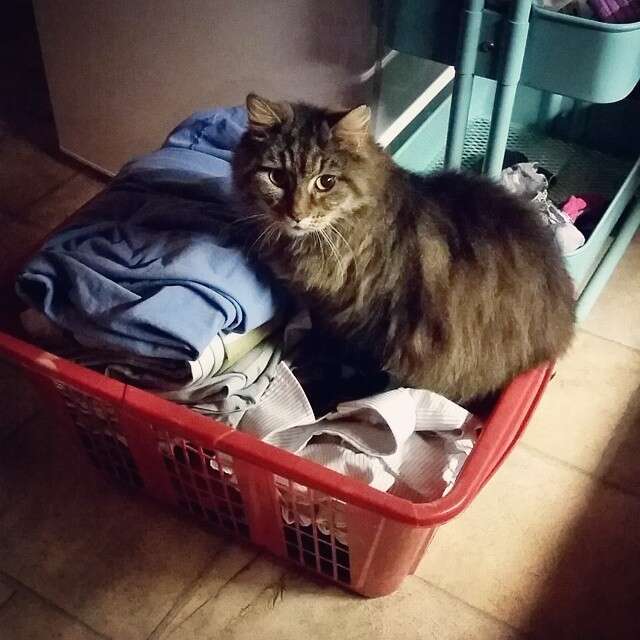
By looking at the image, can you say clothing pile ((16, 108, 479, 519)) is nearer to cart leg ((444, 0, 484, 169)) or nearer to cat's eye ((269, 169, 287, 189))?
cat's eye ((269, 169, 287, 189))

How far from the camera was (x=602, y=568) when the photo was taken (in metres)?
1.18

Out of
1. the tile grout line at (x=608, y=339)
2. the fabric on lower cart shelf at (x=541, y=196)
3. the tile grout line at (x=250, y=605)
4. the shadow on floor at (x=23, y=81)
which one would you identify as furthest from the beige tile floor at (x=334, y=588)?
the shadow on floor at (x=23, y=81)

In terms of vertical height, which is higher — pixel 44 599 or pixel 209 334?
pixel 209 334

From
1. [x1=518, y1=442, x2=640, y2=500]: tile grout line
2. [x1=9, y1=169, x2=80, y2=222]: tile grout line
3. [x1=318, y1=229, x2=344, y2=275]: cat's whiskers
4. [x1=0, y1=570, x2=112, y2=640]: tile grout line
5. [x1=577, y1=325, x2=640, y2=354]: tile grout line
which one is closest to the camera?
[x1=318, y1=229, x2=344, y2=275]: cat's whiskers

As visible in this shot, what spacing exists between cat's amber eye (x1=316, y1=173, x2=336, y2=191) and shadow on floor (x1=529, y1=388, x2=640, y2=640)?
0.67 m

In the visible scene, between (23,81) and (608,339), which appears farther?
(23,81)

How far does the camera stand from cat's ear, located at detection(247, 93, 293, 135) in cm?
96

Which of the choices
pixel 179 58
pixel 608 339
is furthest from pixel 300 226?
pixel 608 339

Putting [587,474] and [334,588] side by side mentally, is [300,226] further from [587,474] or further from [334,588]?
[587,474]

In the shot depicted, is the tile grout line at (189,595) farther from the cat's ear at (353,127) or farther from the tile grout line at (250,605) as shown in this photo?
the cat's ear at (353,127)

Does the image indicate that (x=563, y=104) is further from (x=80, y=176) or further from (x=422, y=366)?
(x=80, y=176)

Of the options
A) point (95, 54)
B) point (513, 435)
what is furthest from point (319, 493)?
point (95, 54)

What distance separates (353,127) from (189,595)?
0.70 meters

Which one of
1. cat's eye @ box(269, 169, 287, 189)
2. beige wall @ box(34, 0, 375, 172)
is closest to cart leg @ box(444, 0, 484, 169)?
beige wall @ box(34, 0, 375, 172)
